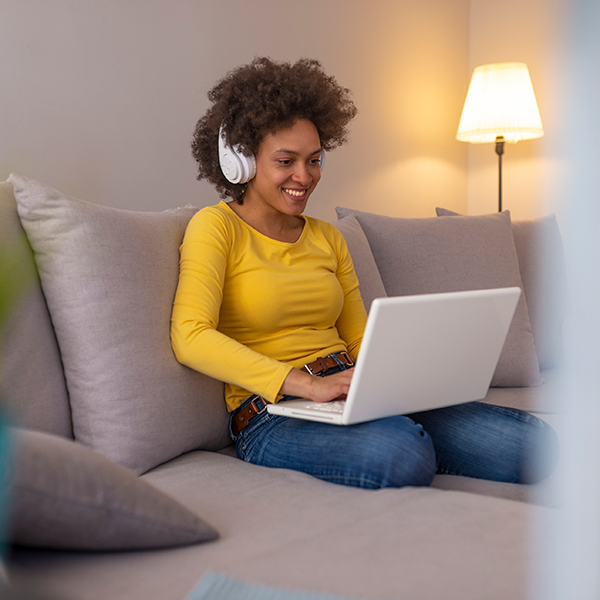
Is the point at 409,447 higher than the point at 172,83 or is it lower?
lower

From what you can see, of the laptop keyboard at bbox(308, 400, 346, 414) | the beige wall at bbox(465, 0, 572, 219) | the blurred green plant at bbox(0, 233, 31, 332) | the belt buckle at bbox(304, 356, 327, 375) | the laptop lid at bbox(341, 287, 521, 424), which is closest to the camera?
the blurred green plant at bbox(0, 233, 31, 332)

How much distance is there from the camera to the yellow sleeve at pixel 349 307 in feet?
4.92

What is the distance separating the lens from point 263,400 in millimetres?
1216

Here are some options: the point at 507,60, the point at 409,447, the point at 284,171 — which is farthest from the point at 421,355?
the point at 507,60

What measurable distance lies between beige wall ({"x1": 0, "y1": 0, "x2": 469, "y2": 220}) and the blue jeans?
685 millimetres

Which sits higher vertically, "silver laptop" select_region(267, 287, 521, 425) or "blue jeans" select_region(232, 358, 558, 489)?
"silver laptop" select_region(267, 287, 521, 425)

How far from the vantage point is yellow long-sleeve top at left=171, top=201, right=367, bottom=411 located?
1.14 metres

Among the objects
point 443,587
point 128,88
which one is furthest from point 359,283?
point 443,587

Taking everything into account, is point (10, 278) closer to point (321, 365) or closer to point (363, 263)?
point (321, 365)

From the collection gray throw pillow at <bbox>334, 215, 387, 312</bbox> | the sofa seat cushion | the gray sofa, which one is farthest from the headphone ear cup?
the sofa seat cushion

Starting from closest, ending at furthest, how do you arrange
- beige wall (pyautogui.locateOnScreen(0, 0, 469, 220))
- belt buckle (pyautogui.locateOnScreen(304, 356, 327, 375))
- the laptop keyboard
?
1. the laptop keyboard
2. belt buckle (pyautogui.locateOnScreen(304, 356, 327, 375))
3. beige wall (pyautogui.locateOnScreen(0, 0, 469, 220))

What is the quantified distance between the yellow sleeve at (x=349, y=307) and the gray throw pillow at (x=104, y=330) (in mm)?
504

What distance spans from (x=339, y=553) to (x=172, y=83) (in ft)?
5.44

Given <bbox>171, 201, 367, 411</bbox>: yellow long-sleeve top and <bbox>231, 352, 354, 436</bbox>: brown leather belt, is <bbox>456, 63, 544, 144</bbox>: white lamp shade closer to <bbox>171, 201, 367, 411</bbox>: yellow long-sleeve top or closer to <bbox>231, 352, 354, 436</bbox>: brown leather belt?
<bbox>171, 201, 367, 411</bbox>: yellow long-sleeve top
